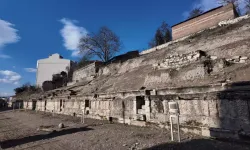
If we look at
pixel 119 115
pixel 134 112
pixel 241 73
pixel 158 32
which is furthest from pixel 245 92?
pixel 158 32

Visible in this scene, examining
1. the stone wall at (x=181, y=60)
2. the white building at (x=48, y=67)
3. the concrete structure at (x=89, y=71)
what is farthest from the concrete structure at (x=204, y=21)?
the white building at (x=48, y=67)

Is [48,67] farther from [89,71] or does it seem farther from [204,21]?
[204,21]

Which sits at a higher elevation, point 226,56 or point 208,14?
point 208,14

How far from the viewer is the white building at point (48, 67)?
2035 inches

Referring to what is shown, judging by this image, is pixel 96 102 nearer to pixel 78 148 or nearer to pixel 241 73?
pixel 78 148

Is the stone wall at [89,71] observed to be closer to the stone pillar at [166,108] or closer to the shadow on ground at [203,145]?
the stone pillar at [166,108]

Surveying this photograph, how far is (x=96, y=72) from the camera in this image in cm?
2484

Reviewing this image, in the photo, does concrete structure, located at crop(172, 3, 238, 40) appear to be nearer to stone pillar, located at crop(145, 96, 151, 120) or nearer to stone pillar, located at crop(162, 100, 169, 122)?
stone pillar, located at crop(145, 96, 151, 120)

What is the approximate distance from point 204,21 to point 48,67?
47.9 m

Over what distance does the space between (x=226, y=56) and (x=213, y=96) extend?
14.3 ft

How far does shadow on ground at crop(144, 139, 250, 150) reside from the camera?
4082mm

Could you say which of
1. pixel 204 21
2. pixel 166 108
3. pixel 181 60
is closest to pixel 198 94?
pixel 166 108

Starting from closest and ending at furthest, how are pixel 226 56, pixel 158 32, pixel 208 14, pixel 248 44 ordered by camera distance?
pixel 248 44
pixel 226 56
pixel 208 14
pixel 158 32

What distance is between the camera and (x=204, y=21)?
1917cm
